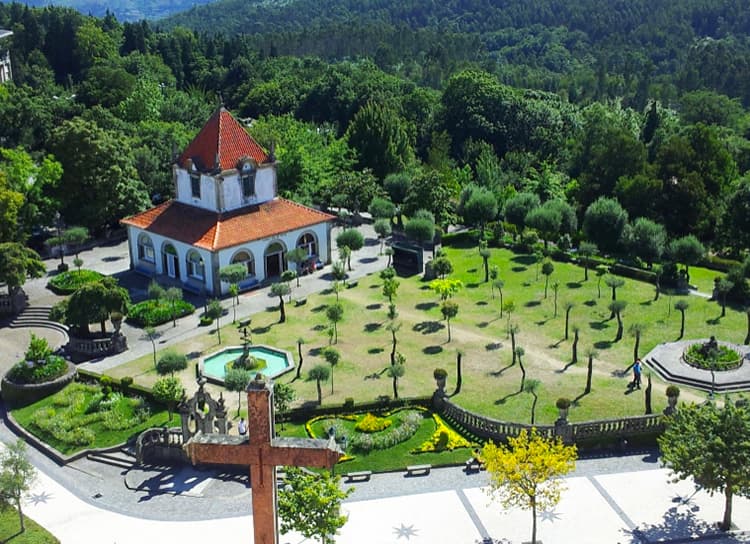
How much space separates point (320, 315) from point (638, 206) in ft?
92.9

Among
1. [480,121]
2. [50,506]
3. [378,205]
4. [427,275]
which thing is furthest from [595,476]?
[480,121]

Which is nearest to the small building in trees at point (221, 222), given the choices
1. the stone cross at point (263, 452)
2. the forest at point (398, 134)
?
the forest at point (398, 134)

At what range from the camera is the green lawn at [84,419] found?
3897cm

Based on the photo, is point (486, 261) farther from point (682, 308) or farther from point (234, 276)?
point (234, 276)

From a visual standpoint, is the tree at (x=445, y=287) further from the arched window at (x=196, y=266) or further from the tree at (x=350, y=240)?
the arched window at (x=196, y=266)

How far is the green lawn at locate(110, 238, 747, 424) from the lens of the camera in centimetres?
4219

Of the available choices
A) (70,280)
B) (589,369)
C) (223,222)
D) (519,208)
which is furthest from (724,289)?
(70,280)

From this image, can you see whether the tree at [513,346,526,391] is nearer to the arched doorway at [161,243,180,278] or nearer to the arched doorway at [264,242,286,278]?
the arched doorway at [264,242,286,278]

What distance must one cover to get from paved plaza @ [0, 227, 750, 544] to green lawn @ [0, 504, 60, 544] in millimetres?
616

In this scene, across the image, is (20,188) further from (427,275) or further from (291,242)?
(427,275)

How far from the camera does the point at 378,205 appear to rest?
67500 mm

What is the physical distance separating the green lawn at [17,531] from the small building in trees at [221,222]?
80.2 feet

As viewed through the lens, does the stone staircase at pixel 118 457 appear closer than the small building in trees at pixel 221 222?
Yes

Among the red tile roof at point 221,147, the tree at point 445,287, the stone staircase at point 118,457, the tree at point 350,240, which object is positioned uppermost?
the red tile roof at point 221,147
